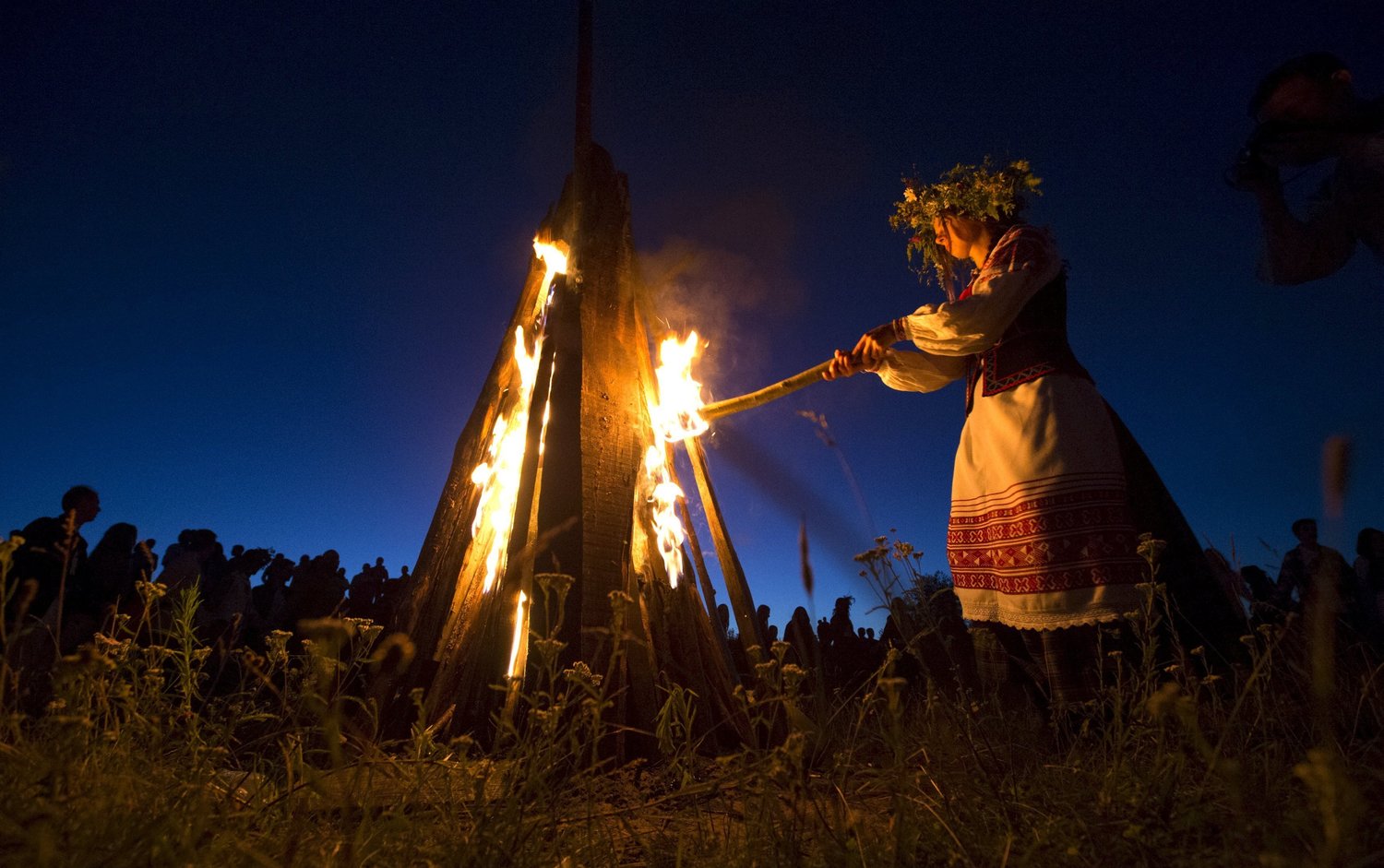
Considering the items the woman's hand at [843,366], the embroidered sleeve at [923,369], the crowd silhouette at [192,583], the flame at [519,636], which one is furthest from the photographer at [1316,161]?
the crowd silhouette at [192,583]

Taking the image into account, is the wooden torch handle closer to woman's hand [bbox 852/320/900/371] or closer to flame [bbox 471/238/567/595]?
woman's hand [bbox 852/320/900/371]

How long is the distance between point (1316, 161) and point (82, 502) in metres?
7.28

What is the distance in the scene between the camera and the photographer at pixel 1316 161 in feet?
9.05

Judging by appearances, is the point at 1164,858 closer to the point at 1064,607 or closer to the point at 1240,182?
the point at 1064,607

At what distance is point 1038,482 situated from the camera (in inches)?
109

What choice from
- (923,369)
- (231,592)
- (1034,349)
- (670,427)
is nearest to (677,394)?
(670,427)

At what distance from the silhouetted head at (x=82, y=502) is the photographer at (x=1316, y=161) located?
23.1 ft

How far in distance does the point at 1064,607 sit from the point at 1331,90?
2.43m

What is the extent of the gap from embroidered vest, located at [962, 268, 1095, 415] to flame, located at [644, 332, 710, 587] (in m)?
1.75

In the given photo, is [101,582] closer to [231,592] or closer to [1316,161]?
[231,592]

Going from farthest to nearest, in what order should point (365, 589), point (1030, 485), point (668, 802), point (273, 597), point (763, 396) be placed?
point (365, 589) < point (273, 597) < point (763, 396) < point (1030, 485) < point (668, 802)

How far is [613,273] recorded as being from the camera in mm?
4109

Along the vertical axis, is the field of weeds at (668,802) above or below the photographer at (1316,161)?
below

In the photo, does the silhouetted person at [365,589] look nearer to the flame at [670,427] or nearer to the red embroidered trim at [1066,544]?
the flame at [670,427]
